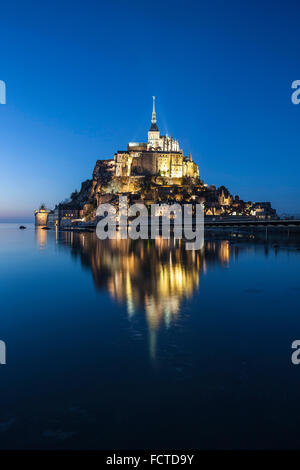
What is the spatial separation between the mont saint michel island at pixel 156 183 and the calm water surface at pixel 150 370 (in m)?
72.8

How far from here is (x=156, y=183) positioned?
3457 inches

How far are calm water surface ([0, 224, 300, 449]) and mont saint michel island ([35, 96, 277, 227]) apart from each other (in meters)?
72.8

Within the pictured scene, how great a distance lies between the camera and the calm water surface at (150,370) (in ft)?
12.9

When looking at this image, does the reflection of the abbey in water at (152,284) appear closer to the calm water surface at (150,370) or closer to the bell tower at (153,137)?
the calm water surface at (150,370)

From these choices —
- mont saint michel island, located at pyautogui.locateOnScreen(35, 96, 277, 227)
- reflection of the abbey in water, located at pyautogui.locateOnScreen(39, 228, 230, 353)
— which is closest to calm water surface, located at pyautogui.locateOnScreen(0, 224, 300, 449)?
reflection of the abbey in water, located at pyautogui.locateOnScreen(39, 228, 230, 353)

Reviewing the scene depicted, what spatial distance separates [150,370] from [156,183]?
8385 centimetres

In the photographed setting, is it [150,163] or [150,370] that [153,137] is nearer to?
[150,163]

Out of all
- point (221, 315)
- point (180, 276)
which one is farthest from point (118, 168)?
point (221, 315)

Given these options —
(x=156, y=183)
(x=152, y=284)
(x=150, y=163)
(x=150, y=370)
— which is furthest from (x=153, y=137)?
(x=150, y=370)

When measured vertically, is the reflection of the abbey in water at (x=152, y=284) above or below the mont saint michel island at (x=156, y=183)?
below

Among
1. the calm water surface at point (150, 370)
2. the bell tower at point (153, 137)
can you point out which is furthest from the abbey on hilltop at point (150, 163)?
the calm water surface at point (150, 370)

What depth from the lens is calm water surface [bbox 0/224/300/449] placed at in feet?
12.9

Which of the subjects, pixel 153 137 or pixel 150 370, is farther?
pixel 153 137

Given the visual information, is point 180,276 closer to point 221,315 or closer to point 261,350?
point 221,315
